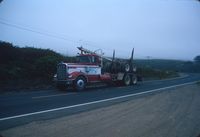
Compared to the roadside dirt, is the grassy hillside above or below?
above

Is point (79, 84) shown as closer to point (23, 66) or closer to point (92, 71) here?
point (92, 71)

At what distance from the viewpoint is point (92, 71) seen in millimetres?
19391

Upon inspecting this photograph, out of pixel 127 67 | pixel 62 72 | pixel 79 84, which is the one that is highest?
pixel 127 67

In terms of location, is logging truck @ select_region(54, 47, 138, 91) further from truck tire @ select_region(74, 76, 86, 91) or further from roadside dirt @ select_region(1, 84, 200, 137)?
roadside dirt @ select_region(1, 84, 200, 137)

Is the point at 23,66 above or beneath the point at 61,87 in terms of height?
above

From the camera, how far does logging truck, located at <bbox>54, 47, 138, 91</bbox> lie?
17.9 metres

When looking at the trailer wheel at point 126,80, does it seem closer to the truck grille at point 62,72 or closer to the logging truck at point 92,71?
the logging truck at point 92,71

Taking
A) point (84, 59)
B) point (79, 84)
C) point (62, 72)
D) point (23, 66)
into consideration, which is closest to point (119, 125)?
point (79, 84)

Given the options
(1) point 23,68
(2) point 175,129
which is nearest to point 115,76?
(1) point 23,68

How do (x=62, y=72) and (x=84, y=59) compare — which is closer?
(x=62, y=72)

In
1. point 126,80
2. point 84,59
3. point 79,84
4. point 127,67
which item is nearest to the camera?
point 79,84

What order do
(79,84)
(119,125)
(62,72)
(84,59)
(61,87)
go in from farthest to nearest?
(84,59) < (61,87) < (62,72) < (79,84) < (119,125)

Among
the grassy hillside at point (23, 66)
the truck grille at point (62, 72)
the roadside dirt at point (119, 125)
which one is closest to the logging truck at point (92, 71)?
the truck grille at point (62, 72)

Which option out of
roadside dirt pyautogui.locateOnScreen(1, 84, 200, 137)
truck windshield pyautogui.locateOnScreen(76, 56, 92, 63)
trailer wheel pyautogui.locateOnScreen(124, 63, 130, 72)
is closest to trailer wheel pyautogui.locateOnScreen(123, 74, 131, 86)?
trailer wheel pyautogui.locateOnScreen(124, 63, 130, 72)
